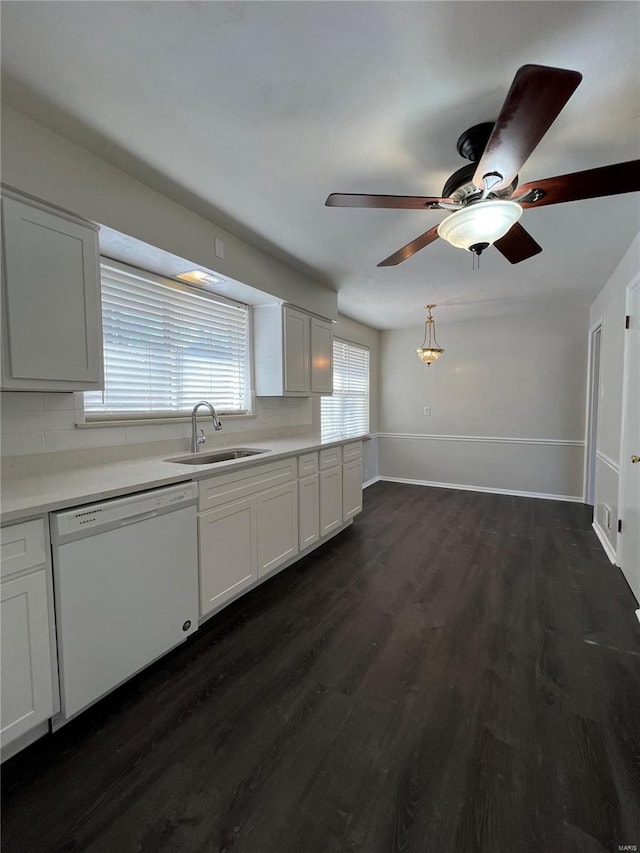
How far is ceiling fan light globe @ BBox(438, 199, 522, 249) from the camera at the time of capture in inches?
59.8

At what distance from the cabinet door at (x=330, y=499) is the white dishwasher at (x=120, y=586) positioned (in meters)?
1.42

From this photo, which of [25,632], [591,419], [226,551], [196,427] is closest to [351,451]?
[196,427]

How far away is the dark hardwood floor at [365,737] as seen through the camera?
1.14 metres

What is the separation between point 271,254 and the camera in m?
2.97

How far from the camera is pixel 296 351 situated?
11.2ft

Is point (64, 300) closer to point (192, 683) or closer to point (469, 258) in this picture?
point (192, 683)

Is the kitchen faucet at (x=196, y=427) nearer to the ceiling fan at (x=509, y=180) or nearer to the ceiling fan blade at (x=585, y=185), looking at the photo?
the ceiling fan at (x=509, y=180)

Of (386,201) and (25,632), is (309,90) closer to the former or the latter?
(386,201)

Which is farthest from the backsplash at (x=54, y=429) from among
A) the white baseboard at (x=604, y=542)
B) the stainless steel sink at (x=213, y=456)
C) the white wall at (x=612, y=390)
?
the white baseboard at (x=604, y=542)

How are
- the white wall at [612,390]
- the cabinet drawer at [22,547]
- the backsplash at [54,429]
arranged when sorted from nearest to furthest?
the cabinet drawer at [22,547], the backsplash at [54,429], the white wall at [612,390]

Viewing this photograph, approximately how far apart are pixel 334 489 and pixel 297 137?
101 inches

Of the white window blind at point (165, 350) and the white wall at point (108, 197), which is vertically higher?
the white wall at point (108, 197)

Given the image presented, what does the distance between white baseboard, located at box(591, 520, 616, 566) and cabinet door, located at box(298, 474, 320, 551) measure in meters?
2.41

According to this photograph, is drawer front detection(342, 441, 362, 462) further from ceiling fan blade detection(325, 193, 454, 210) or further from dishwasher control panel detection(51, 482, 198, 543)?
ceiling fan blade detection(325, 193, 454, 210)
